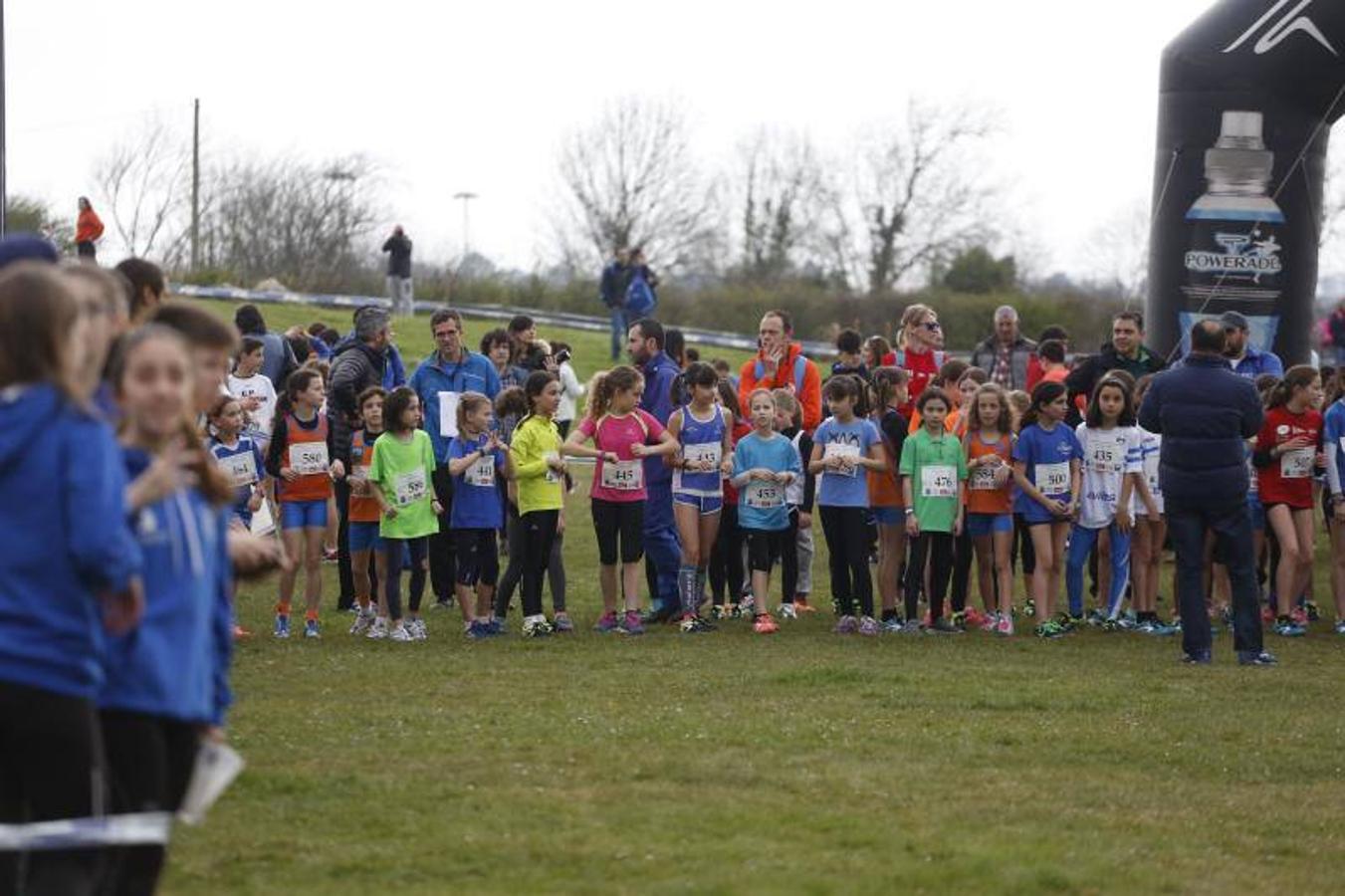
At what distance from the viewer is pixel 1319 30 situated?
17.6m

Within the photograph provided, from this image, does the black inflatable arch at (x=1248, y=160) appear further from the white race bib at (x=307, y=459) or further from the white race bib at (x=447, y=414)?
the white race bib at (x=307, y=459)

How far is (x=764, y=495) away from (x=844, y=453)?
0.65m

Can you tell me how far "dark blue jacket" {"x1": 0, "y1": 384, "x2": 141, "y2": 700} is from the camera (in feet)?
15.6

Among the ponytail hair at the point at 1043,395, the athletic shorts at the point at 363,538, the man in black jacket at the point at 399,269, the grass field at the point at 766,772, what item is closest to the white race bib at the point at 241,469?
the athletic shorts at the point at 363,538

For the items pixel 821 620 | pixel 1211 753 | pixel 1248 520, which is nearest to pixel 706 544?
pixel 821 620

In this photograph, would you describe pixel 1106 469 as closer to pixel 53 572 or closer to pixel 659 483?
pixel 659 483

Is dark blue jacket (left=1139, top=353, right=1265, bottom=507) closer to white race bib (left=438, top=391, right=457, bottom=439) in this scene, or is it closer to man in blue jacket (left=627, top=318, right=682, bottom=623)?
man in blue jacket (left=627, top=318, right=682, bottom=623)

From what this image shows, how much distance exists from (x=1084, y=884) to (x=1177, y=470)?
607 centimetres

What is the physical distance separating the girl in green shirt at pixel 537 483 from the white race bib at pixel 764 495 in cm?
138

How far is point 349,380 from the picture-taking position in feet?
47.3

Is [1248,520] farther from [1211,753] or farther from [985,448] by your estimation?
[1211,753]

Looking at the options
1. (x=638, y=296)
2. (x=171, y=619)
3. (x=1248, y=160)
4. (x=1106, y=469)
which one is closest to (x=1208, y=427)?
(x=1106, y=469)

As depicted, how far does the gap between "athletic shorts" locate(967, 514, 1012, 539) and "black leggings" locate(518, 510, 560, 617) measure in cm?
307

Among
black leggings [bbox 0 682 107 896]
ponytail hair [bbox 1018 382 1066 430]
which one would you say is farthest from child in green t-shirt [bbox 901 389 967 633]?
black leggings [bbox 0 682 107 896]
